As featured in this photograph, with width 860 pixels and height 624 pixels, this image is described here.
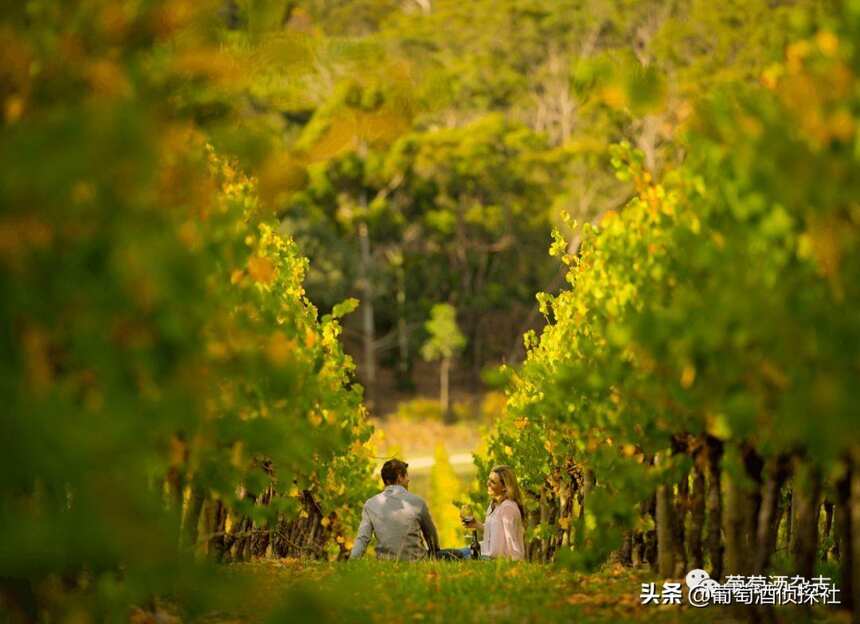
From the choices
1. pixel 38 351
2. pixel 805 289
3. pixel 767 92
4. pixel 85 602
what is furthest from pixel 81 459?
pixel 767 92

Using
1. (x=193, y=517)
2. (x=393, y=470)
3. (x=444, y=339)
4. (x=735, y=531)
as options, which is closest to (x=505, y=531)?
(x=393, y=470)

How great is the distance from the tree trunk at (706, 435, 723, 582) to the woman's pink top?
13.8ft

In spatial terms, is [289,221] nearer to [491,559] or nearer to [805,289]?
[491,559]

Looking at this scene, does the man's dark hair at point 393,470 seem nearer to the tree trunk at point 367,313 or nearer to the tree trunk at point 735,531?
the tree trunk at point 735,531

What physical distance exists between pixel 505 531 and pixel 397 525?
1.10 meters

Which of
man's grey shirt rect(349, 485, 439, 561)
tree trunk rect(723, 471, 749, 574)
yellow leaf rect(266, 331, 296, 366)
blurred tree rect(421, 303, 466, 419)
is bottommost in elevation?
tree trunk rect(723, 471, 749, 574)

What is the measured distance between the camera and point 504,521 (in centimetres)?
1366

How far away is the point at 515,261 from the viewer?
50531 millimetres

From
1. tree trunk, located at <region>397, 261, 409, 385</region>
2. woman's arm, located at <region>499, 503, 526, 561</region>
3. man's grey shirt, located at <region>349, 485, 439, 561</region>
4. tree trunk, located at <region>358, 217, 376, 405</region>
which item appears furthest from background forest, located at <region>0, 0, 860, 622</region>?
tree trunk, located at <region>397, 261, 409, 385</region>

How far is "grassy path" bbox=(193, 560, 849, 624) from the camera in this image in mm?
8367

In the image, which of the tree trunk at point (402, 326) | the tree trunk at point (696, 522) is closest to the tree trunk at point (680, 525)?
the tree trunk at point (696, 522)

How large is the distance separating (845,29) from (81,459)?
11.1ft

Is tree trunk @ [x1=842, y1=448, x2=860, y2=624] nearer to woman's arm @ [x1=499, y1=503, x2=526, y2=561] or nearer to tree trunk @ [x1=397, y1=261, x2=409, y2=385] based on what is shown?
woman's arm @ [x1=499, y1=503, x2=526, y2=561]

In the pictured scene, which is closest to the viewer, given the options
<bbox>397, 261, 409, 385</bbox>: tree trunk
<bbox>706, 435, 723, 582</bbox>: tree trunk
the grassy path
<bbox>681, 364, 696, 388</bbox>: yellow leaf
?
<bbox>681, 364, 696, 388</bbox>: yellow leaf
